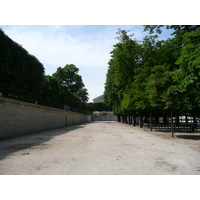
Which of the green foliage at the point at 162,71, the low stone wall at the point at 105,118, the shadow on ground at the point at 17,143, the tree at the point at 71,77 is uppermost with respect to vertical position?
the tree at the point at 71,77

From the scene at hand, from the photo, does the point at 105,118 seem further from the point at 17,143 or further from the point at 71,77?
the point at 17,143

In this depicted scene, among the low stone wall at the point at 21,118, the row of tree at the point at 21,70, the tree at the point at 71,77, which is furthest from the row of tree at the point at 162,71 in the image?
the tree at the point at 71,77

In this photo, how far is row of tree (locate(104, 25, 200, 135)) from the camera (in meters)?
9.09

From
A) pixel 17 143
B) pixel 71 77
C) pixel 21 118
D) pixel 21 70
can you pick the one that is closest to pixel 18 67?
pixel 21 70

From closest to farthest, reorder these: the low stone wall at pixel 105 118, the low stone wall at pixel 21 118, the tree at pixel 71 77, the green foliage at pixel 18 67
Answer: the low stone wall at pixel 21 118 < the green foliage at pixel 18 67 < the tree at pixel 71 77 < the low stone wall at pixel 105 118

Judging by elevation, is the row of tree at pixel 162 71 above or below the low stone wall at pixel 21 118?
above

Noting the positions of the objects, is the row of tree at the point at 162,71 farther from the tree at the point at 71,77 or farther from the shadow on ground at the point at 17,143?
the tree at the point at 71,77

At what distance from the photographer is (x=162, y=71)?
651 inches

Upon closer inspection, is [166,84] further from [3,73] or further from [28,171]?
[3,73]

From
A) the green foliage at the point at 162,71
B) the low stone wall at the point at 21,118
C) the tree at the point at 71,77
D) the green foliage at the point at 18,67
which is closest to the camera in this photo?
the green foliage at the point at 162,71

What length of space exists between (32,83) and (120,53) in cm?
1264

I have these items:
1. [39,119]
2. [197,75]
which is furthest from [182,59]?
[39,119]

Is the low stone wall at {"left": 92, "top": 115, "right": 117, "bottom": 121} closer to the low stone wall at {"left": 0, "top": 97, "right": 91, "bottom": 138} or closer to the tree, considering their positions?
the tree

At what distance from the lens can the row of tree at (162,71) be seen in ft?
29.8
